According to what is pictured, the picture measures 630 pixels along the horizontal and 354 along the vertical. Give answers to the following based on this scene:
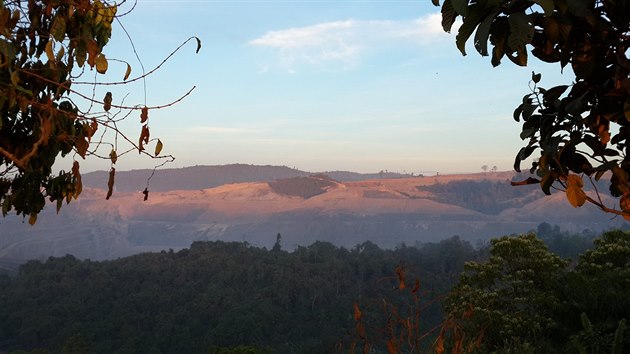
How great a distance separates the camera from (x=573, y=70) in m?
2.87

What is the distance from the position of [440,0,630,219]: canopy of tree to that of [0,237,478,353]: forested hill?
58415mm

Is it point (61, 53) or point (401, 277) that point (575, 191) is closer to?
point (401, 277)

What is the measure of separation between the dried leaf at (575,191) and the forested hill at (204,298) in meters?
58.6

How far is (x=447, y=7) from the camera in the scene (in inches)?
93.1

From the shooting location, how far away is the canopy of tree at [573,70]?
236 centimetres

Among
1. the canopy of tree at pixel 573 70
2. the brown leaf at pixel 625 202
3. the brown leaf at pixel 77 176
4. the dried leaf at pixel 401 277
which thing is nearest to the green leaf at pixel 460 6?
the canopy of tree at pixel 573 70

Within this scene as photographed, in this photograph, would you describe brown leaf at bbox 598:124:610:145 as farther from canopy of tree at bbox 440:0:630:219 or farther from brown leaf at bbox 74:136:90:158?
brown leaf at bbox 74:136:90:158

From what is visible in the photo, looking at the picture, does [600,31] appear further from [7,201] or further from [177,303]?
[177,303]

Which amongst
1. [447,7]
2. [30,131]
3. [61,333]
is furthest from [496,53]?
[61,333]

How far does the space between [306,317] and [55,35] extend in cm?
9136

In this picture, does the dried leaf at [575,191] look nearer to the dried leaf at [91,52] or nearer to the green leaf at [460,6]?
the green leaf at [460,6]

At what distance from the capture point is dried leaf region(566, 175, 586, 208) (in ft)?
9.32

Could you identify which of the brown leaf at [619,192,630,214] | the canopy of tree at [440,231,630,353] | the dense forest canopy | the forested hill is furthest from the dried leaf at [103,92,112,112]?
the forested hill

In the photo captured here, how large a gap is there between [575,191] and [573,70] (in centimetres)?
52
